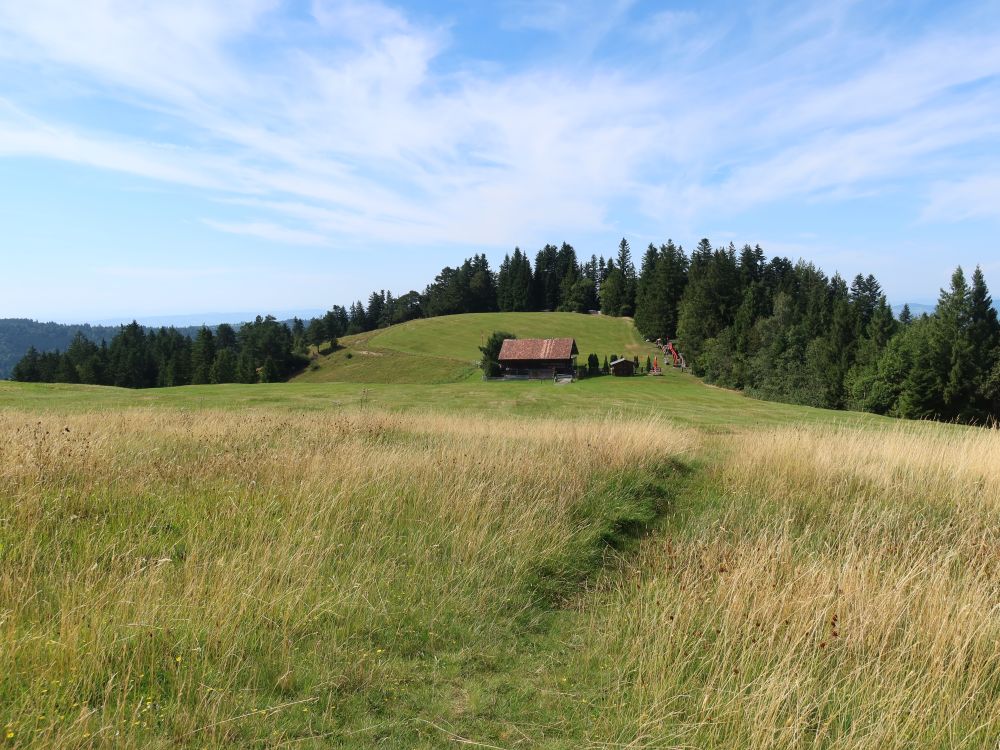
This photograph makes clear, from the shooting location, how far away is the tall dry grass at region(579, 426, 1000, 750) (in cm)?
319

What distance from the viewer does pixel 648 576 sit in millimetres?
5246

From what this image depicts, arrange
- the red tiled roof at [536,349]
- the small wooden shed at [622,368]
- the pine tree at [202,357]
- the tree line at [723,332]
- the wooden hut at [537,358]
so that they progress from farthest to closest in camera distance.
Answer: the pine tree at [202,357]
the small wooden shed at [622,368]
the wooden hut at [537,358]
the red tiled roof at [536,349]
the tree line at [723,332]

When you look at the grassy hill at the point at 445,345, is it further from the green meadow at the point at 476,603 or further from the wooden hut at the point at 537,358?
the green meadow at the point at 476,603

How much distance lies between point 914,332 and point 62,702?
67.8m

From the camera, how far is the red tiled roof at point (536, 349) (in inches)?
2714

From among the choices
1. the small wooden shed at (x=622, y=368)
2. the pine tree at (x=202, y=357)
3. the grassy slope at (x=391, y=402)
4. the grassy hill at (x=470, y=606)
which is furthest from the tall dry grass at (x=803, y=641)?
the pine tree at (x=202, y=357)

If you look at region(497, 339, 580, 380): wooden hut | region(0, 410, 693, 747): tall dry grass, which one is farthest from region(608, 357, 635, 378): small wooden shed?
region(0, 410, 693, 747): tall dry grass

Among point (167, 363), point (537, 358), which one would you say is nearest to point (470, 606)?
point (537, 358)

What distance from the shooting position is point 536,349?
70125mm

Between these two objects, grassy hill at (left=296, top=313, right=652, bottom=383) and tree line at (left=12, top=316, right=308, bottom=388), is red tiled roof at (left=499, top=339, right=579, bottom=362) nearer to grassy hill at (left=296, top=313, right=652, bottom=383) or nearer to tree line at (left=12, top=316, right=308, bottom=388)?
grassy hill at (left=296, top=313, right=652, bottom=383)

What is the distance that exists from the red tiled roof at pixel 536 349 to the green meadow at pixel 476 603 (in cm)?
6059

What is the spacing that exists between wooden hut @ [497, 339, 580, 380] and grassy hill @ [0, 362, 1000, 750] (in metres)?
61.0

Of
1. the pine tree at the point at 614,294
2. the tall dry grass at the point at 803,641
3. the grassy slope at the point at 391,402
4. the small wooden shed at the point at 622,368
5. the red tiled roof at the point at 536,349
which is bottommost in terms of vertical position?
the tall dry grass at the point at 803,641

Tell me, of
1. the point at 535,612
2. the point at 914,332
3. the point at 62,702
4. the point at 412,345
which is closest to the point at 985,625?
the point at 535,612
